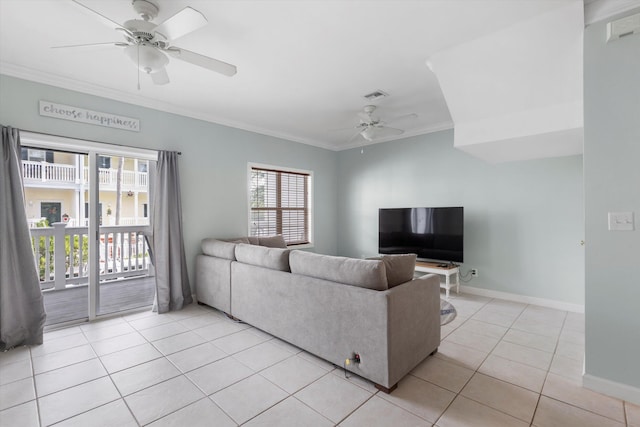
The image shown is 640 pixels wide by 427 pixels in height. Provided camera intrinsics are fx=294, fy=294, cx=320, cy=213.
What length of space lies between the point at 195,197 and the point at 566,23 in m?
4.28

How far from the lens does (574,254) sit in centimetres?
371

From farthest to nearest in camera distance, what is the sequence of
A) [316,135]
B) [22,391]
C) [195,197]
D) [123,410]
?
1. [316,135]
2. [195,197]
3. [22,391]
4. [123,410]

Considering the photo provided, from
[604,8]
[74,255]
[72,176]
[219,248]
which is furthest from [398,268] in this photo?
[74,255]

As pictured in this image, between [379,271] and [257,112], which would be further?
[257,112]

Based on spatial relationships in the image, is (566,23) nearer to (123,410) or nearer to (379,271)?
A: (379,271)

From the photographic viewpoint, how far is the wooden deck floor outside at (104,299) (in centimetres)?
355

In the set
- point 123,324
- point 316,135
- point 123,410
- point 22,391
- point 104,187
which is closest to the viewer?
point 123,410

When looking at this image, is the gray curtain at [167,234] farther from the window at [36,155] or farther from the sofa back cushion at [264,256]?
the window at [36,155]

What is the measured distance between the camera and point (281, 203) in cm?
555

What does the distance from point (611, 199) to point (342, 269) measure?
6.28ft

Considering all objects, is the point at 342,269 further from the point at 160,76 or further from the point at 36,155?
the point at 36,155

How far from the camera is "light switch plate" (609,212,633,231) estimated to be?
1930 millimetres

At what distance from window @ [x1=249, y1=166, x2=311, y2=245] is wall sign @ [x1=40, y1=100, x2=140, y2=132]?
1868mm

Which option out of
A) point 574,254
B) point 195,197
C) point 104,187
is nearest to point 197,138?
point 195,197
